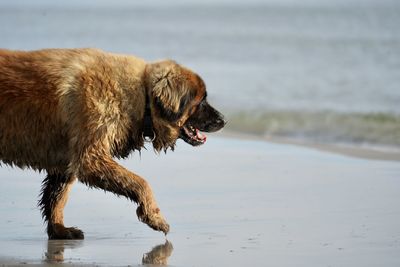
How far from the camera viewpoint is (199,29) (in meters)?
43.3

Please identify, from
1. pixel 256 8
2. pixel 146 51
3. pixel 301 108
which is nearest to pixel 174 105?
pixel 301 108

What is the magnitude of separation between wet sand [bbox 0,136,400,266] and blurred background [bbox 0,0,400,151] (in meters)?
2.75

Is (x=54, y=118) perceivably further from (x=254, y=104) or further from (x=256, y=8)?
(x=256, y=8)

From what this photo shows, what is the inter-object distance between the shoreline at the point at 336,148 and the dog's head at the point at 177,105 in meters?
4.22

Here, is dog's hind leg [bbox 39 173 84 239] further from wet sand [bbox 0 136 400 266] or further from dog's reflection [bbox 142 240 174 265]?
dog's reflection [bbox 142 240 174 265]

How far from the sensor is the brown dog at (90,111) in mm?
6809

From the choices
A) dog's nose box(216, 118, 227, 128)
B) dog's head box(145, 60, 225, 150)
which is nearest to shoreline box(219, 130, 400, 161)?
dog's nose box(216, 118, 227, 128)

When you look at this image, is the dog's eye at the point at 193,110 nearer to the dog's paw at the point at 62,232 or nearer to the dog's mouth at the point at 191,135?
the dog's mouth at the point at 191,135

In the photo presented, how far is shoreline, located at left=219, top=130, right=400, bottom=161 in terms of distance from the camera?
1138cm

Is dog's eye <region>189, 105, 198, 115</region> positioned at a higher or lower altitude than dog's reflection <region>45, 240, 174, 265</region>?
higher

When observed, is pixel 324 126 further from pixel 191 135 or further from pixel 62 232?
pixel 62 232

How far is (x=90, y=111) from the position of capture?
22.2 feet

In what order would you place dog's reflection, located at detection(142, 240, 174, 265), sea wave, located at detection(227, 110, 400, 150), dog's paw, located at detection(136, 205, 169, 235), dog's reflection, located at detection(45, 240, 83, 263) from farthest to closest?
sea wave, located at detection(227, 110, 400, 150) < dog's paw, located at detection(136, 205, 169, 235) < dog's reflection, located at detection(45, 240, 83, 263) < dog's reflection, located at detection(142, 240, 174, 265)

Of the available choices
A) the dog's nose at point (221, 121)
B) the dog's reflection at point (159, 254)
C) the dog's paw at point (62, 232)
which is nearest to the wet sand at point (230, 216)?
the dog's reflection at point (159, 254)
